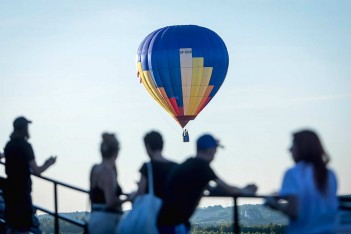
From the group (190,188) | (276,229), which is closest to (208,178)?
(190,188)

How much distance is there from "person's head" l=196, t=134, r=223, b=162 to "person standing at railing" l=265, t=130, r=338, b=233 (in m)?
1.28

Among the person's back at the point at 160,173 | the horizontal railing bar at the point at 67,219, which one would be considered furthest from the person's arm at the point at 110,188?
the horizontal railing bar at the point at 67,219

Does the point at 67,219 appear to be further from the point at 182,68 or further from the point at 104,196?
the point at 182,68

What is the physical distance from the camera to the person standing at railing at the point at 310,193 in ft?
22.2

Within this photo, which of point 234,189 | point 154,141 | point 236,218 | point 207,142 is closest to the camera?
point 207,142

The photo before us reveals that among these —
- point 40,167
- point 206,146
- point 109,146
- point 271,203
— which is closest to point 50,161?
point 40,167

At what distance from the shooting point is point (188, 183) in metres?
8.05

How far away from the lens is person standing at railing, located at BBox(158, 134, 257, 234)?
26.4 feet

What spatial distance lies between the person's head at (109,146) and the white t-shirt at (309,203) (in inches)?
75.0

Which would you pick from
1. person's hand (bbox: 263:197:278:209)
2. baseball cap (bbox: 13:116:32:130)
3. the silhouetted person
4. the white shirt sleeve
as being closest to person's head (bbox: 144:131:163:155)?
the silhouetted person

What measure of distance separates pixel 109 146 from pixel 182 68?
112ft

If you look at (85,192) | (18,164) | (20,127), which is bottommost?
(85,192)

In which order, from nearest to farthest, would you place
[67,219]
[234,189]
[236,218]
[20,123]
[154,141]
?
1. [154,141]
2. [234,189]
3. [236,218]
4. [20,123]
5. [67,219]

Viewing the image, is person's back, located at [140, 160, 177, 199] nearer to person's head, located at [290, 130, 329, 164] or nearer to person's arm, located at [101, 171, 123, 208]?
person's arm, located at [101, 171, 123, 208]
